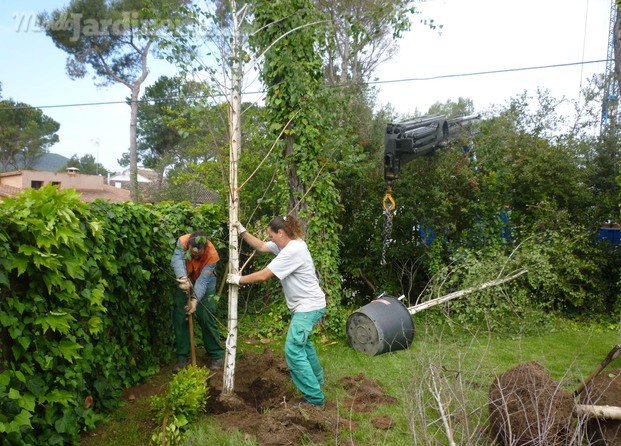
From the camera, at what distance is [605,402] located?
390cm

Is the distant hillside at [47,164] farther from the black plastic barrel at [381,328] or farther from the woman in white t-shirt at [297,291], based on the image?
the woman in white t-shirt at [297,291]

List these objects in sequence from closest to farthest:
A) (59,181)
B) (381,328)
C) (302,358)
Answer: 1. (302,358)
2. (381,328)
3. (59,181)

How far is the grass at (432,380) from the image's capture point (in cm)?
367

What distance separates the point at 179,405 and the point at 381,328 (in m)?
3.03

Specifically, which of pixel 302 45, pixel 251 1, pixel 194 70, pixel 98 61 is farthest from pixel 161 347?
pixel 98 61

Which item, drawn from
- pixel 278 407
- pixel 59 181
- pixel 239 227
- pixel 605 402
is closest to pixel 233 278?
pixel 239 227

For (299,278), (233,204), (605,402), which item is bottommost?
(605,402)

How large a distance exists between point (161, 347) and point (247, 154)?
217 inches

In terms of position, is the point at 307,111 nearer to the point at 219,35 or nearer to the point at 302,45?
the point at 302,45

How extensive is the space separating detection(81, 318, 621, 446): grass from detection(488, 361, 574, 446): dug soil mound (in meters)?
0.16

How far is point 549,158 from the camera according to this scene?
10023 mm

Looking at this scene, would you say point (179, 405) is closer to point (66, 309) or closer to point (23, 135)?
point (66, 309)

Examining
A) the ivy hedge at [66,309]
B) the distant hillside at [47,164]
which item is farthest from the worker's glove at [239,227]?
the distant hillside at [47,164]

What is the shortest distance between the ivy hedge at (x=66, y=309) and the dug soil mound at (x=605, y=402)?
369 centimetres
